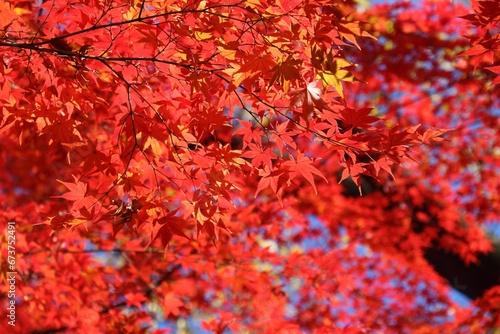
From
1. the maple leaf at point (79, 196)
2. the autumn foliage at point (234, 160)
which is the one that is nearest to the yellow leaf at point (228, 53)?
the autumn foliage at point (234, 160)

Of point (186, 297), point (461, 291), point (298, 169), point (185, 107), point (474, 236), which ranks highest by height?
point (185, 107)

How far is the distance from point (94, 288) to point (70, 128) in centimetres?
256

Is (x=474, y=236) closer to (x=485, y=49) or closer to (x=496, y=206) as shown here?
(x=496, y=206)

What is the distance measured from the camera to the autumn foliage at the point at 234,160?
2121 mm

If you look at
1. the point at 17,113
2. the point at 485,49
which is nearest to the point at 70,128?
the point at 17,113

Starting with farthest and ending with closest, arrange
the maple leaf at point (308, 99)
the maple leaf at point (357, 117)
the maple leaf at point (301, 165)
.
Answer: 1. the maple leaf at point (301, 165)
2. the maple leaf at point (357, 117)
3. the maple leaf at point (308, 99)

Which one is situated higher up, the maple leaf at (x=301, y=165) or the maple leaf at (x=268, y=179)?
the maple leaf at (x=301, y=165)

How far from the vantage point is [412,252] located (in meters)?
7.33

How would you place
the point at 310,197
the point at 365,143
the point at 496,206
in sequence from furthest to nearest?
the point at 310,197, the point at 496,206, the point at 365,143

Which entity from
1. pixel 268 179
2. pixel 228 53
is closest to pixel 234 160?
pixel 268 179

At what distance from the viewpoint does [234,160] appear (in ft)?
7.80

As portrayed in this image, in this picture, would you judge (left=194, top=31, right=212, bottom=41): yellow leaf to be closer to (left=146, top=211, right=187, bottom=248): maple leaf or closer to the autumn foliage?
the autumn foliage

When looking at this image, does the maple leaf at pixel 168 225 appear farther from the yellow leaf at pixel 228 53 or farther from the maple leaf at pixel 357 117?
the maple leaf at pixel 357 117

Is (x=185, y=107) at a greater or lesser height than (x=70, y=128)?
greater
